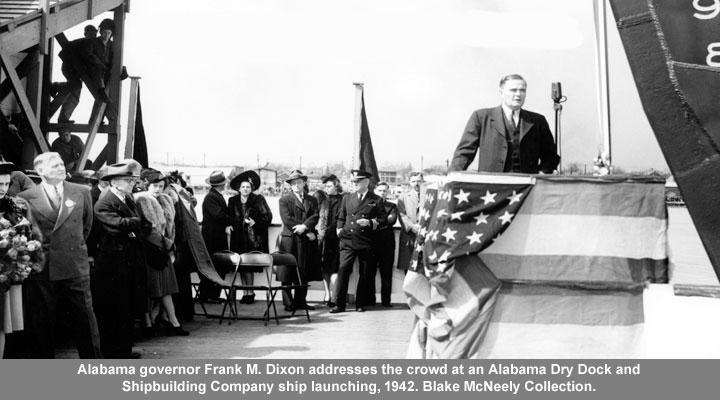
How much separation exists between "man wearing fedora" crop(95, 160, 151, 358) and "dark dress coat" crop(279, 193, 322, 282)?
443 cm

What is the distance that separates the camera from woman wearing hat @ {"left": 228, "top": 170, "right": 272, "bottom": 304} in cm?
1155

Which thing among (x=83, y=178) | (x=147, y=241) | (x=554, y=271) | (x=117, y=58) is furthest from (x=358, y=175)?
(x=554, y=271)

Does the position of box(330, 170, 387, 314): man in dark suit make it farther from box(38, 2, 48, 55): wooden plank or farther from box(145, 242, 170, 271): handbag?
box(38, 2, 48, 55): wooden plank

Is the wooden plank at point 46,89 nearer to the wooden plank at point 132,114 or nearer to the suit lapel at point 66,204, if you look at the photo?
the wooden plank at point 132,114

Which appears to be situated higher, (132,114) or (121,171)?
(132,114)

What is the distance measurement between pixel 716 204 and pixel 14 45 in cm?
978

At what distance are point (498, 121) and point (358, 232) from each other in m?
6.25

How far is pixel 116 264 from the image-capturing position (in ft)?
23.2

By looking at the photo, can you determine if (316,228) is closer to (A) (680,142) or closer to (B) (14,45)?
(B) (14,45)

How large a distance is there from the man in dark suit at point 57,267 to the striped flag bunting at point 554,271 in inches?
125

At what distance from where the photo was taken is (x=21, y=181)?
22.2 ft

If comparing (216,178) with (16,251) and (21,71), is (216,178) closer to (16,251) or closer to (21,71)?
(21,71)

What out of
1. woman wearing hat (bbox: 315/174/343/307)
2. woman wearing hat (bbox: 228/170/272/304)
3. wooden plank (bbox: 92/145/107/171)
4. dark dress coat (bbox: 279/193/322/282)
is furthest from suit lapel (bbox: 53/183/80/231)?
wooden plank (bbox: 92/145/107/171)
